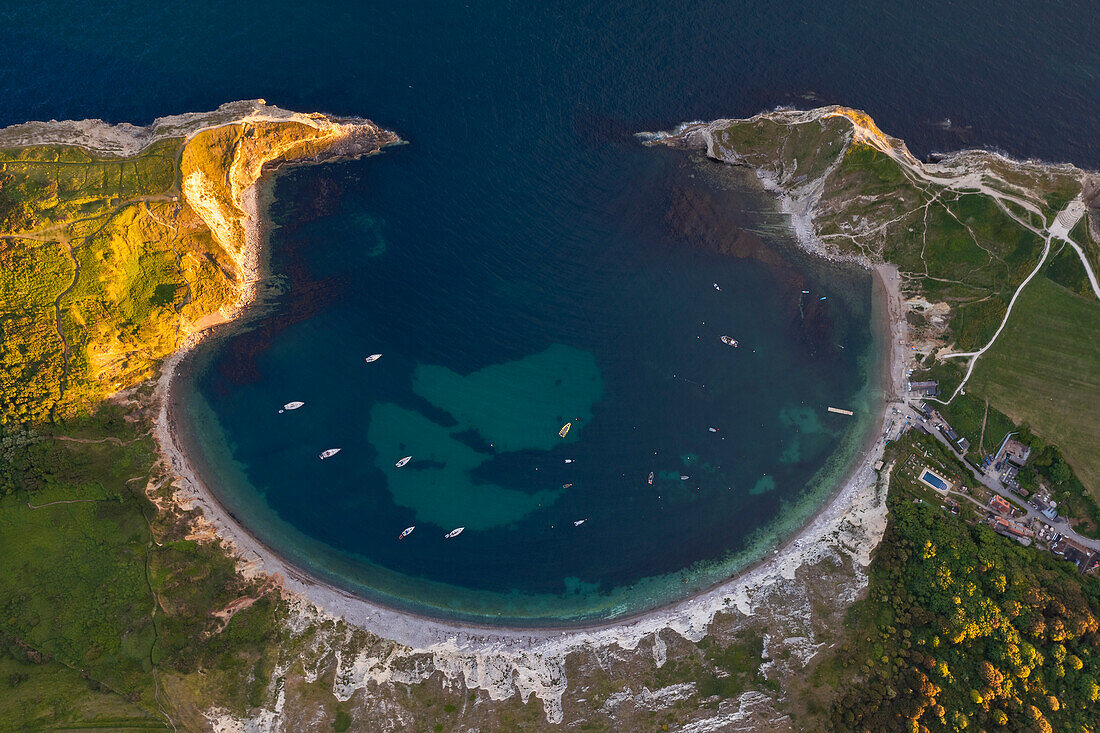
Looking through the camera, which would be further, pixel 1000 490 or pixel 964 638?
pixel 1000 490

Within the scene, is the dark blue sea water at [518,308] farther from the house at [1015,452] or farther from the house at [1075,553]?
the house at [1075,553]

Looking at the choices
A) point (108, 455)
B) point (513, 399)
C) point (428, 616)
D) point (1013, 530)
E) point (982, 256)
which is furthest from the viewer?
point (513, 399)

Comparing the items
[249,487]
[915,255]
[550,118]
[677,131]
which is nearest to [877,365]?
[915,255]

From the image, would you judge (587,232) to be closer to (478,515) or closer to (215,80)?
(478,515)

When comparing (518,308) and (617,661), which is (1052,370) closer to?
(617,661)

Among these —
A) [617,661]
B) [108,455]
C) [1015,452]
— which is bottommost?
[617,661]

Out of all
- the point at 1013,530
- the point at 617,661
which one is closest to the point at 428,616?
the point at 617,661

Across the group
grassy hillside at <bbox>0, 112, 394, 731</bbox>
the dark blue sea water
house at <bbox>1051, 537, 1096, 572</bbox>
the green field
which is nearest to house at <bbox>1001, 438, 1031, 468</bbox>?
the green field
